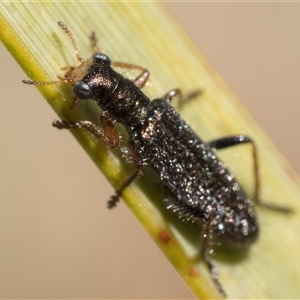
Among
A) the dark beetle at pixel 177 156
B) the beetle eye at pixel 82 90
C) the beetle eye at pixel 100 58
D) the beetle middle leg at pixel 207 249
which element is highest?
the beetle eye at pixel 100 58

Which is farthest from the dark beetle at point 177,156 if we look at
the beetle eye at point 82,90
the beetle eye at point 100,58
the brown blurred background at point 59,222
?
the brown blurred background at point 59,222

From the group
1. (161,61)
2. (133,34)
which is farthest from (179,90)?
(133,34)

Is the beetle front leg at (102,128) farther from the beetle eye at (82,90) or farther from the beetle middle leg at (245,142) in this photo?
the beetle middle leg at (245,142)

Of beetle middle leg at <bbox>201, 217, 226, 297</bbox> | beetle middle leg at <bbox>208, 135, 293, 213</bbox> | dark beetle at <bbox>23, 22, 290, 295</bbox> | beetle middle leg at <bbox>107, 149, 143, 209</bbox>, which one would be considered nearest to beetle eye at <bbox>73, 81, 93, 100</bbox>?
dark beetle at <bbox>23, 22, 290, 295</bbox>

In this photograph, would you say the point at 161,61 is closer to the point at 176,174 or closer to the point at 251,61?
the point at 176,174

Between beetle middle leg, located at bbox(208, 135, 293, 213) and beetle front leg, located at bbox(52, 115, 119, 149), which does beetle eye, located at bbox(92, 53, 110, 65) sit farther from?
beetle middle leg, located at bbox(208, 135, 293, 213)

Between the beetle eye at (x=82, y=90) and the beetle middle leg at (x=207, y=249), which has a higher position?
the beetle eye at (x=82, y=90)
